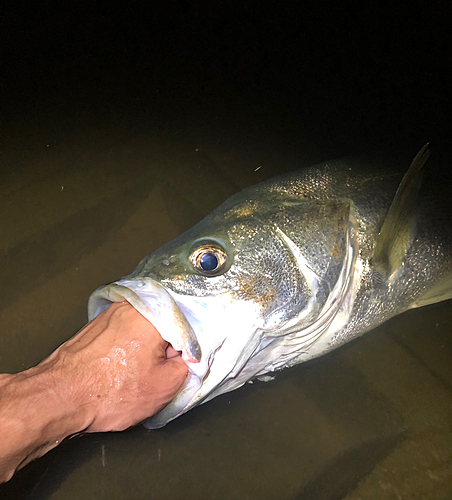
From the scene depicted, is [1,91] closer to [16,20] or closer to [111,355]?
[16,20]

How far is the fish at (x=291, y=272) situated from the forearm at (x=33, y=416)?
27cm

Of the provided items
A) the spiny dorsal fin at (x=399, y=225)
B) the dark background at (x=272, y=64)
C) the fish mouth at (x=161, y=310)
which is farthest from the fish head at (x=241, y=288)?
the dark background at (x=272, y=64)

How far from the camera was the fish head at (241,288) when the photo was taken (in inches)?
43.4

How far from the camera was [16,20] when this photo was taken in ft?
6.97

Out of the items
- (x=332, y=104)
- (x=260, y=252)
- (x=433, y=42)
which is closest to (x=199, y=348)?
(x=260, y=252)

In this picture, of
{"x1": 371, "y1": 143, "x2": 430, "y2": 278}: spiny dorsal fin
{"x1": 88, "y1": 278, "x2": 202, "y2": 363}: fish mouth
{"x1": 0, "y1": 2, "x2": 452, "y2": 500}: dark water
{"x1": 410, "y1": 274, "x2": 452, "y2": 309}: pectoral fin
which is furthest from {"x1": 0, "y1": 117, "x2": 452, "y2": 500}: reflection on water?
{"x1": 88, "y1": 278, "x2": 202, "y2": 363}: fish mouth

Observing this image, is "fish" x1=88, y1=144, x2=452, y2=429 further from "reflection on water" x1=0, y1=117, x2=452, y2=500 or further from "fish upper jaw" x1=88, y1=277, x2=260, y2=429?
"reflection on water" x1=0, y1=117, x2=452, y2=500

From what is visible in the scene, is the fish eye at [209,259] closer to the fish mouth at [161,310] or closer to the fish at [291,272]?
the fish at [291,272]

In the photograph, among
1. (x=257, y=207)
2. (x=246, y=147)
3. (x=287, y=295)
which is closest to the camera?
(x=287, y=295)

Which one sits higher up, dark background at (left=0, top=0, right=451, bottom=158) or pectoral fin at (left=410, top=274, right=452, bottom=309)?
dark background at (left=0, top=0, right=451, bottom=158)

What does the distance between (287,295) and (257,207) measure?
0.38 meters

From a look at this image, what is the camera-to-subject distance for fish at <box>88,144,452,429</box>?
1137mm

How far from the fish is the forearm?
27 cm

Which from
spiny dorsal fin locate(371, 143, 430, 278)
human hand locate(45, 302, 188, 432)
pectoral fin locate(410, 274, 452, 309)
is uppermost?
human hand locate(45, 302, 188, 432)
